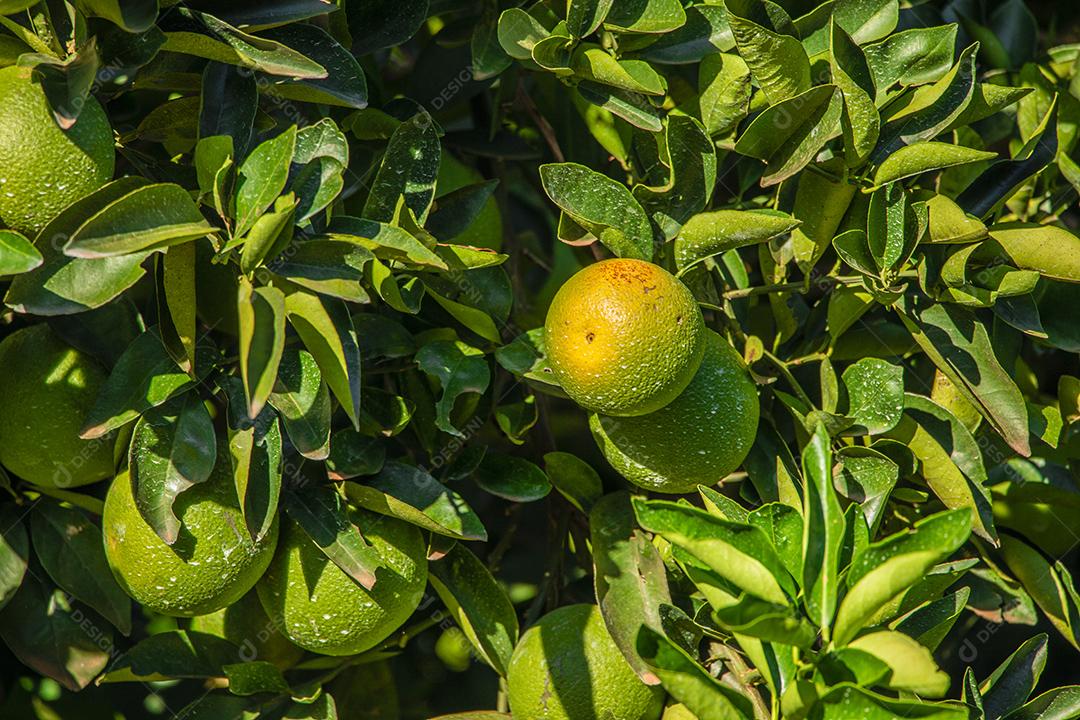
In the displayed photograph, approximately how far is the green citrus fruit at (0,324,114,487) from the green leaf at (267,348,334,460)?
0.26 metres

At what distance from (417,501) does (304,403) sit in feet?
0.62

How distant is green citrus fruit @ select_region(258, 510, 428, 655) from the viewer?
104 centimetres

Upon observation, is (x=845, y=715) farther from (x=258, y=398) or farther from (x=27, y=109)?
(x=27, y=109)

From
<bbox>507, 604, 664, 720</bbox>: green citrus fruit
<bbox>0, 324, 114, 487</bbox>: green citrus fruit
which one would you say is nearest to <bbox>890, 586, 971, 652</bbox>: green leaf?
<bbox>507, 604, 664, 720</bbox>: green citrus fruit

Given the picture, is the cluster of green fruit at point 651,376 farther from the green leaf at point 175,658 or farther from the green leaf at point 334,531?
the green leaf at point 175,658

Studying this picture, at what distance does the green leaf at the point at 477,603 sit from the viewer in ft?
3.75

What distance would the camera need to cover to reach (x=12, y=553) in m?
1.11

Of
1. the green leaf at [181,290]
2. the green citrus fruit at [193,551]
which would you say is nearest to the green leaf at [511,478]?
the green citrus fruit at [193,551]

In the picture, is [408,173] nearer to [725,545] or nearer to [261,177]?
[261,177]

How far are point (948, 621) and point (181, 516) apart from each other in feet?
2.40

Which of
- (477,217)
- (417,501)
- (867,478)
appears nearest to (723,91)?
(477,217)

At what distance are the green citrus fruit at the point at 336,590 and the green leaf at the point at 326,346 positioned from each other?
0.78 feet

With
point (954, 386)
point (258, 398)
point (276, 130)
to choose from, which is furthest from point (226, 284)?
point (954, 386)

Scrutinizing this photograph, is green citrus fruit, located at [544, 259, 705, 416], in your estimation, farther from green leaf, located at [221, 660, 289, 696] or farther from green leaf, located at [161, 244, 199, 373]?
green leaf, located at [221, 660, 289, 696]
